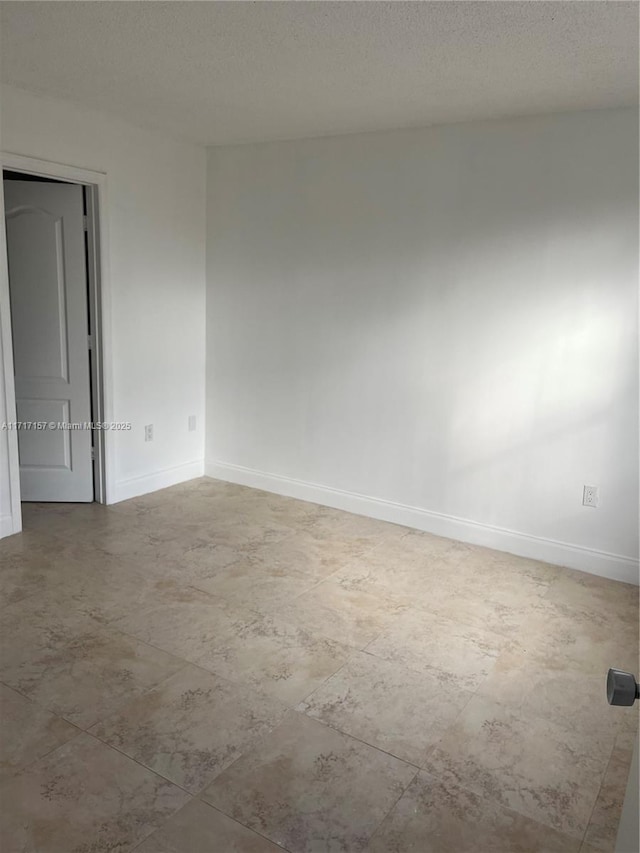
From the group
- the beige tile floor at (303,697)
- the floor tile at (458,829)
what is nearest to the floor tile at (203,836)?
the beige tile floor at (303,697)

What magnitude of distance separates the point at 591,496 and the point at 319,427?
179cm

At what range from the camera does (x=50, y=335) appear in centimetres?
423

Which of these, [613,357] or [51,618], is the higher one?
[613,357]

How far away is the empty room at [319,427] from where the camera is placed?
2.08 m

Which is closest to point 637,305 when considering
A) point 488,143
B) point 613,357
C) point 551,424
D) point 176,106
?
point 613,357

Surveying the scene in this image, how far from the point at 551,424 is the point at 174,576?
85.9 inches

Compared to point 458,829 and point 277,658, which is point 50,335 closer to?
point 277,658

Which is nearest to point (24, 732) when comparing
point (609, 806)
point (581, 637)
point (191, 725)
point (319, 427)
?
point (191, 725)

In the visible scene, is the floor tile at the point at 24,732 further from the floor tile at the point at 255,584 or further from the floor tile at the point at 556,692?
the floor tile at the point at 556,692

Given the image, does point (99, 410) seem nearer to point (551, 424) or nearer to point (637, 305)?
point (551, 424)

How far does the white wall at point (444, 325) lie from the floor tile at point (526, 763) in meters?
1.49

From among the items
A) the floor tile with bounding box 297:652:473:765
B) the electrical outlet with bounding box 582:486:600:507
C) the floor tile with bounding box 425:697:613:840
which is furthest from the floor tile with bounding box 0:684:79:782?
the electrical outlet with bounding box 582:486:600:507

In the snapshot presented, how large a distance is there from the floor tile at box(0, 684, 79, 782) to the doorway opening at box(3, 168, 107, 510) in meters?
1.89

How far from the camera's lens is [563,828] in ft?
6.20
